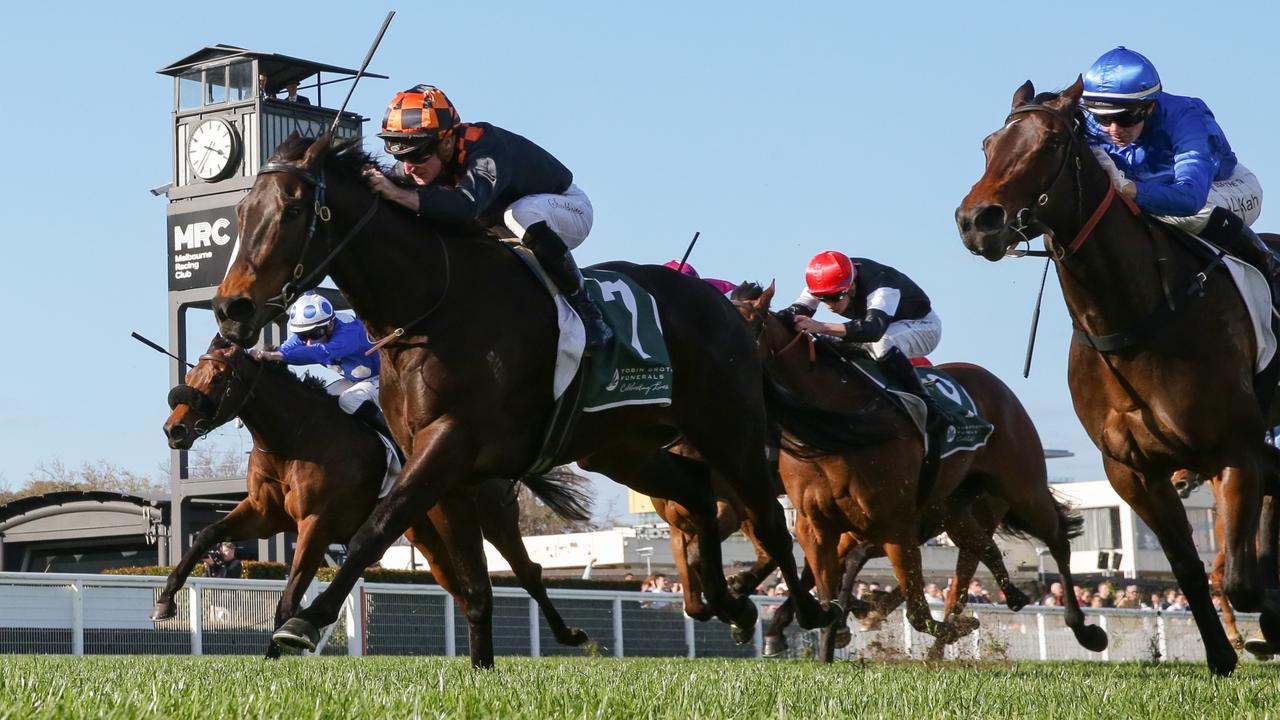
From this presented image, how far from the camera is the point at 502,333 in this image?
5520mm

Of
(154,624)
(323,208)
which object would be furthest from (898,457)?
(154,624)

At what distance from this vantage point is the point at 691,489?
671 centimetres

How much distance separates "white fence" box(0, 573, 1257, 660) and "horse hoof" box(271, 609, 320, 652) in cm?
482

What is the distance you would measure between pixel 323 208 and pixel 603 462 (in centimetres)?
178

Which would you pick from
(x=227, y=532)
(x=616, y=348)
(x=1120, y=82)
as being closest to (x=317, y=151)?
(x=616, y=348)

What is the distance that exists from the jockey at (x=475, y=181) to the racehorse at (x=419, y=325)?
0.10 meters

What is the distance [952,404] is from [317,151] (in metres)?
4.85

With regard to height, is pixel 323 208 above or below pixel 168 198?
below

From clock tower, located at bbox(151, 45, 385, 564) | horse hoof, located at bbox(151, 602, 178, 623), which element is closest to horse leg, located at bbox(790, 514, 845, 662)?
horse hoof, located at bbox(151, 602, 178, 623)

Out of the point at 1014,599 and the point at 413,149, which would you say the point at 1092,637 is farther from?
the point at 413,149

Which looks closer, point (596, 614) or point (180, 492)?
point (596, 614)

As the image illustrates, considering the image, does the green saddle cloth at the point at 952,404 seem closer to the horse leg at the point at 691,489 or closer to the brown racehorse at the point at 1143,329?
the horse leg at the point at 691,489

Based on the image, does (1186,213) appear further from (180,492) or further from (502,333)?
(180,492)

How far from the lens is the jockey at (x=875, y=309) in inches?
337
